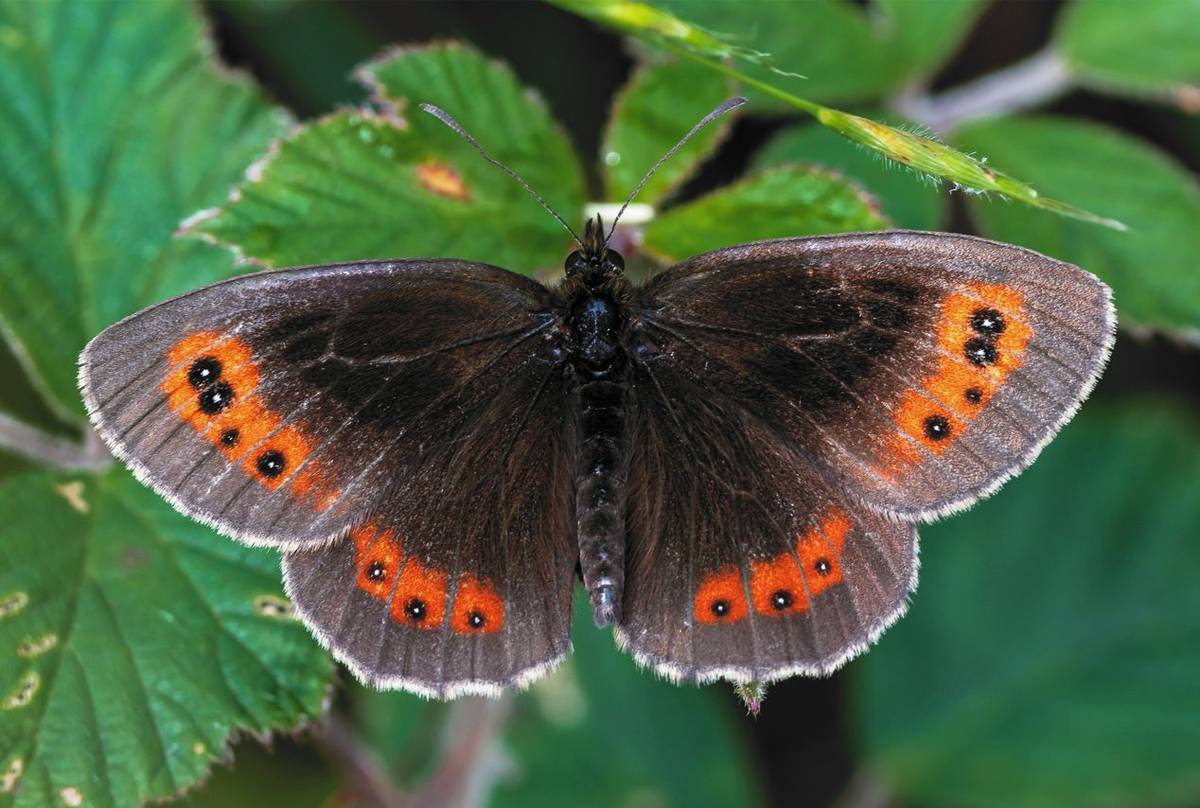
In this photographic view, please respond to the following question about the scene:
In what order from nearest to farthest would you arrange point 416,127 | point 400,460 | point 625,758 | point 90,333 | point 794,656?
point 794,656 < point 400,460 < point 416,127 < point 90,333 < point 625,758

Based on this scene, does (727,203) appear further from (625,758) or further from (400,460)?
(625,758)

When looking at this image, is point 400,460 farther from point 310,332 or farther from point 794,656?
point 794,656

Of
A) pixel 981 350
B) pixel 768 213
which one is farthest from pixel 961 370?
pixel 768 213

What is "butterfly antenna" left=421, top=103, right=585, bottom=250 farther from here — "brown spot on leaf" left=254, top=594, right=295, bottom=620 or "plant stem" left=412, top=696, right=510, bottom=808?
"plant stem" left=412, top=696, right=510, bottom=808

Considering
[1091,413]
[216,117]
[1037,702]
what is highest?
[1091,413]

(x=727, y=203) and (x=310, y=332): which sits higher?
(x=727, y=203)

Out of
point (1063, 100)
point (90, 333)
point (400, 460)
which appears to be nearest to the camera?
point (400, 460)

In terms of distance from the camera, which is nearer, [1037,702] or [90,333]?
[90,333]

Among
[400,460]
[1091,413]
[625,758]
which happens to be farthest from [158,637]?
[1091,413]
